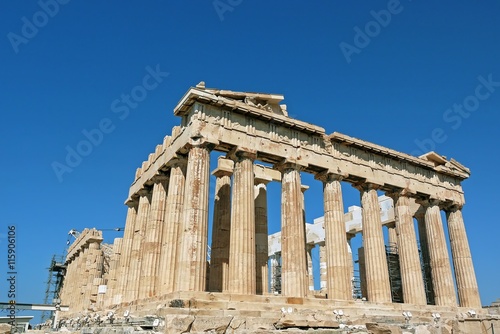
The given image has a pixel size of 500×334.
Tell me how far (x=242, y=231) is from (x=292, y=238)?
3.19m

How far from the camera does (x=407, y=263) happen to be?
89.9ft

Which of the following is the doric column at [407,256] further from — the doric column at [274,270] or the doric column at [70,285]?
the doric column at [70,285]

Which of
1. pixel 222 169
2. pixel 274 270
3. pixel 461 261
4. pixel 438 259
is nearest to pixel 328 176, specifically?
pixel 222 169

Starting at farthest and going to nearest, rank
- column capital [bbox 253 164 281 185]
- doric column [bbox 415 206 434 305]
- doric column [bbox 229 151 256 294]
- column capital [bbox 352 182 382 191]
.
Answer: doric column [bbox 415 206 434 305], column capital [bbox 253 164 281 185], column capital [bbox 352 182 382 191], doric column [bbox 229 151 256 294]

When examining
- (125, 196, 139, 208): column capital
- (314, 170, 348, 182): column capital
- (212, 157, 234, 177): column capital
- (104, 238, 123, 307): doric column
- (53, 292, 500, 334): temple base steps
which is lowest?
(53, 292, 500, 334): temple base steps

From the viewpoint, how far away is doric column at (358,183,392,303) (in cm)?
2494

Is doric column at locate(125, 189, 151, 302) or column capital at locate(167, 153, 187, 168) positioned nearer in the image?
column capital at locate(167, 153, 187, 168)

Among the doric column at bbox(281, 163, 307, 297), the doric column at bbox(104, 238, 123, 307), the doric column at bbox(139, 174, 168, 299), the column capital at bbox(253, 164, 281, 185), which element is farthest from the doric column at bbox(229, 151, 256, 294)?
the doric column at bbox(104, 238, 123, 307)

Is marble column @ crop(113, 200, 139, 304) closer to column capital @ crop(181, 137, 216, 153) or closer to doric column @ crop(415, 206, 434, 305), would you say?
column capital @ crop(181, 137, 216, 153)

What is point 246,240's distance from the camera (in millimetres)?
21047

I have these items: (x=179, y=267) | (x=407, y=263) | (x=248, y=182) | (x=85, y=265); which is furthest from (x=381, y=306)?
(x=85, y=265)

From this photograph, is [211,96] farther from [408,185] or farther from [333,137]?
[408,185]

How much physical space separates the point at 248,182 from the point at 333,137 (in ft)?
23.7

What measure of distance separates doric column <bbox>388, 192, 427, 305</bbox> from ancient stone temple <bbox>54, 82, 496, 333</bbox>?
8 cm
